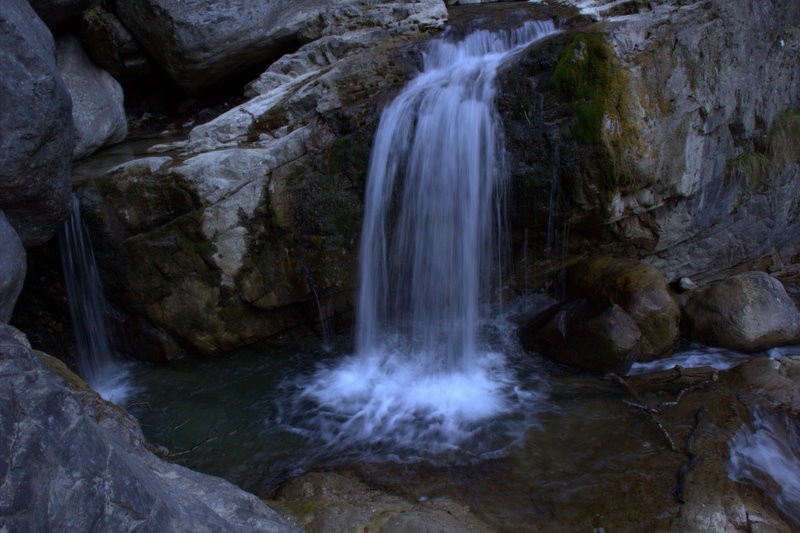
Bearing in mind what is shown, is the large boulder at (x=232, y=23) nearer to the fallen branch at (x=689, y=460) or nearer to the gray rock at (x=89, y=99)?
the gray rock at (x=89, y=99)

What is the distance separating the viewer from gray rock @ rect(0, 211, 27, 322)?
377 centimetres

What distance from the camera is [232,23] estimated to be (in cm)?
806

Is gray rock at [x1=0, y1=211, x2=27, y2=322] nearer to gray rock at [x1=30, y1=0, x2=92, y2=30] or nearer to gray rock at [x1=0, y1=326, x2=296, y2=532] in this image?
gray rock at [x1=0, y1=326, x2=296, y2=532]

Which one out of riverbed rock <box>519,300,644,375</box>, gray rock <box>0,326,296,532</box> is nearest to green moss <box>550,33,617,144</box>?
riverbed rock <box>519,300,644,375</box>

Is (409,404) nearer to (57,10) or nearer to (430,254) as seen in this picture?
(430,254)

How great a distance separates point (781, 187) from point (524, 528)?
5739 millimetres

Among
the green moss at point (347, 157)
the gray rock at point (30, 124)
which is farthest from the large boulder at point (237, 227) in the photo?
the gray rock at point (30, 124)

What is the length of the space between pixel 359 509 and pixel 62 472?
197 cm

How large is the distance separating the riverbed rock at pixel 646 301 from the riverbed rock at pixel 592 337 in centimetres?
16

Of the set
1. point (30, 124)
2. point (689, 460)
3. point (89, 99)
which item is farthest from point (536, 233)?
point (89, 99)

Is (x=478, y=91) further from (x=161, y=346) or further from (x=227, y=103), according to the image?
(x=227, y=103)

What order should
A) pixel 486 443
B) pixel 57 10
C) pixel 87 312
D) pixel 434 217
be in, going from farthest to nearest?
1. pixel 57 10
2. pixel 87 312
3. pixel 434 217
4. pixel 486 443

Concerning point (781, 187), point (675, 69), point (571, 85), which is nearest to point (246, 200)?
point (571, 85)

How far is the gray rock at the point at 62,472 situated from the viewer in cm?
179
